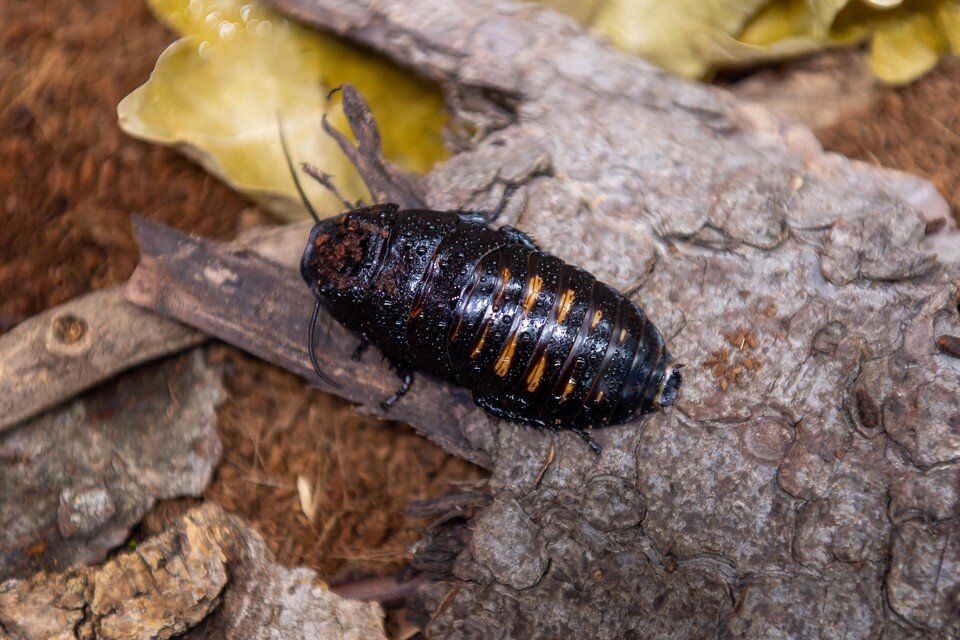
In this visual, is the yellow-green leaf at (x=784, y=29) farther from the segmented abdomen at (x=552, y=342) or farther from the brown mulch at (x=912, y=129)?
the segmented abdomen at (x=552, y=342)

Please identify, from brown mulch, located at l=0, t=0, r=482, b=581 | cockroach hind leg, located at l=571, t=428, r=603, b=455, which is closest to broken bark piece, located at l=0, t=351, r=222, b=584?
brown mulch, located at l=0, t=0, r=482, b=581

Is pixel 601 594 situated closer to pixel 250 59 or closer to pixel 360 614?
pixel 360 614

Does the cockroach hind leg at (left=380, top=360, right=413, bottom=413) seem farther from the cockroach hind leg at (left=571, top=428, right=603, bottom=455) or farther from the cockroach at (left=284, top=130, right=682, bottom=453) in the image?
the cockroach hind leg at (left=571, top=428, right=603, bottom=455)

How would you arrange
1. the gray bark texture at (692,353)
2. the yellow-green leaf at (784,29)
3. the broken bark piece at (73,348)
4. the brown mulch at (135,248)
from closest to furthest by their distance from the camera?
the gray bark texture at (692,353)
the broken bark piece at (73,348)
the brown mulch at (135,248)
the yellow-green leaf at (784,29)

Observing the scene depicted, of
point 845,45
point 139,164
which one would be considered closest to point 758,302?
point 845,45

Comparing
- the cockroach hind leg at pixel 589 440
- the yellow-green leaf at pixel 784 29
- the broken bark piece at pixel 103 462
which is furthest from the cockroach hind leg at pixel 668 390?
the broken bark piece at pixel 103 462
